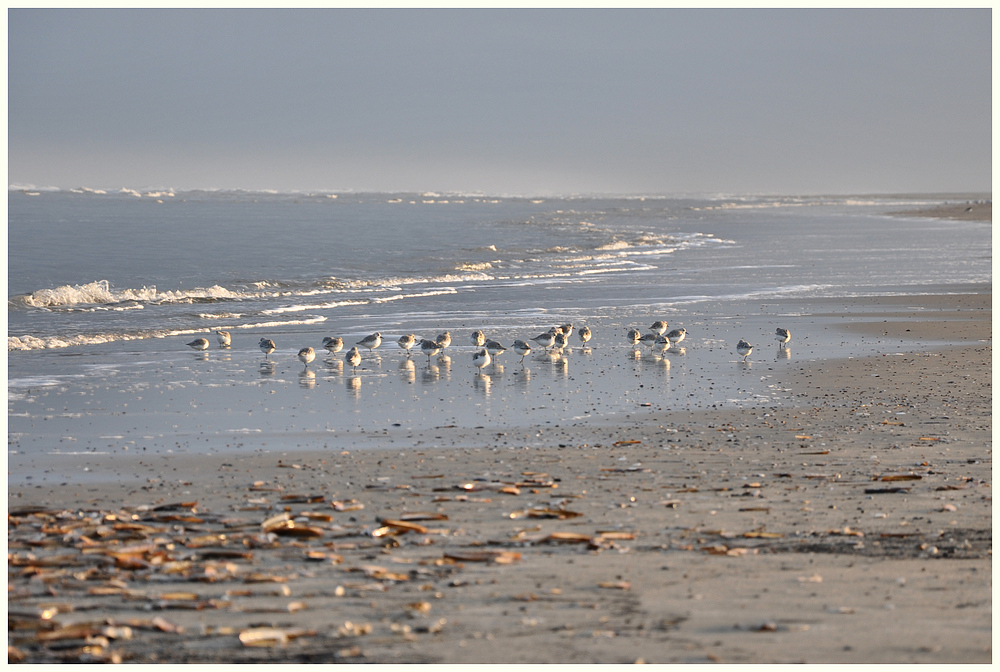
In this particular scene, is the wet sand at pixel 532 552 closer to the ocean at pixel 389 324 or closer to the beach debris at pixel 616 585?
the beach debris at pixel 616 585

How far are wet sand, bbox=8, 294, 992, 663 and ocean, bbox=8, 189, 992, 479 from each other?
1.67 meters

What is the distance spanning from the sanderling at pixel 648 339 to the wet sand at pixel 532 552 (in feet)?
19.7

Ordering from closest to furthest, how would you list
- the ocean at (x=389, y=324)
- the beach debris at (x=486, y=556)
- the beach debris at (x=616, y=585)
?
the beach debris at (x=616, y=585), the beach debris at (x=486, y=556), the ocean at (x=389, y=324)

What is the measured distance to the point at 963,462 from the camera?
8.56 metres

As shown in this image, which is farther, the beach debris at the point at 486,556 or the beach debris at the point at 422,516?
the beach debris at the point at 422,516

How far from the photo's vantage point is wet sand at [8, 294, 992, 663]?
4.91 meters

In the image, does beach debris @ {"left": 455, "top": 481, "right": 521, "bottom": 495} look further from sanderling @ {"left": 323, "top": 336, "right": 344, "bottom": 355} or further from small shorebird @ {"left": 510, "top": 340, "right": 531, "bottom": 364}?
sanderling @ {"left": 323, "top": 336, "right": 344, "bottom": 355}

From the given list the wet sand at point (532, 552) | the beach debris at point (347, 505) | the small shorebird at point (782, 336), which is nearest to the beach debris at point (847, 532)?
the wet sand at point (532, 552)

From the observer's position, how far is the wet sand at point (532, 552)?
4906mm

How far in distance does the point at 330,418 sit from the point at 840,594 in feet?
22.2

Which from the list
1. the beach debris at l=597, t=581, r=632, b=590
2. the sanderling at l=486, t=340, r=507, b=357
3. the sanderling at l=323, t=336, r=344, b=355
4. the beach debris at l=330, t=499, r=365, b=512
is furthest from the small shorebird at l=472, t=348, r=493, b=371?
the beach debris at l=597, t=581, r=632, b=590

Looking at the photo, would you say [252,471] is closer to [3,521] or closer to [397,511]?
[397,511]

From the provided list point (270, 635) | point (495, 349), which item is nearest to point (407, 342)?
point (495, 349)

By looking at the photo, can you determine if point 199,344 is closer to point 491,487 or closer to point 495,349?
point 495,349
